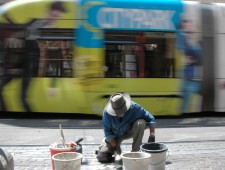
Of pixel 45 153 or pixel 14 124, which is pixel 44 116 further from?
pixel 45 153

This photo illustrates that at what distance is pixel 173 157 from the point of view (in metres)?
7.21

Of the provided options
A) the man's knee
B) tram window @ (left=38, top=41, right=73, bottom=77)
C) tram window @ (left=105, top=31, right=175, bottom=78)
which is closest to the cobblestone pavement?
the man's knee

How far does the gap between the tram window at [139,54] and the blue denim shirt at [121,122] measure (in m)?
4.34

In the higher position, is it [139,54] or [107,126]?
[139,54]

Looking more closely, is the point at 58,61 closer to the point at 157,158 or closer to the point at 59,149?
the point at 59,149

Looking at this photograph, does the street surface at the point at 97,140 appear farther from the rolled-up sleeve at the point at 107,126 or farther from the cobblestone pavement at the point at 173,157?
the rolled-up sleeve at the point at 107,126

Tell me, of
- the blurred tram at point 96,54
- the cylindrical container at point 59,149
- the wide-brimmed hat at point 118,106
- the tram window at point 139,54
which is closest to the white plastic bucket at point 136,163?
the wide-brimmed hat at point 118,106

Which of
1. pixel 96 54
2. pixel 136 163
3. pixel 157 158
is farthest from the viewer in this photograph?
pixel 96 54

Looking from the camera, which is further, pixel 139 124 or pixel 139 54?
pixel 139 54

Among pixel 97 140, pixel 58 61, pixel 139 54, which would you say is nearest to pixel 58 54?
pixel 58 61

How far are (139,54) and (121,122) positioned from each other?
15.5ft

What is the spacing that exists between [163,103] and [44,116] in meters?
3.13

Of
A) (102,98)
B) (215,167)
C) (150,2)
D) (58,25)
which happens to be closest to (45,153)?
(215,167)

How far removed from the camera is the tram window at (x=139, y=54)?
11.1m
